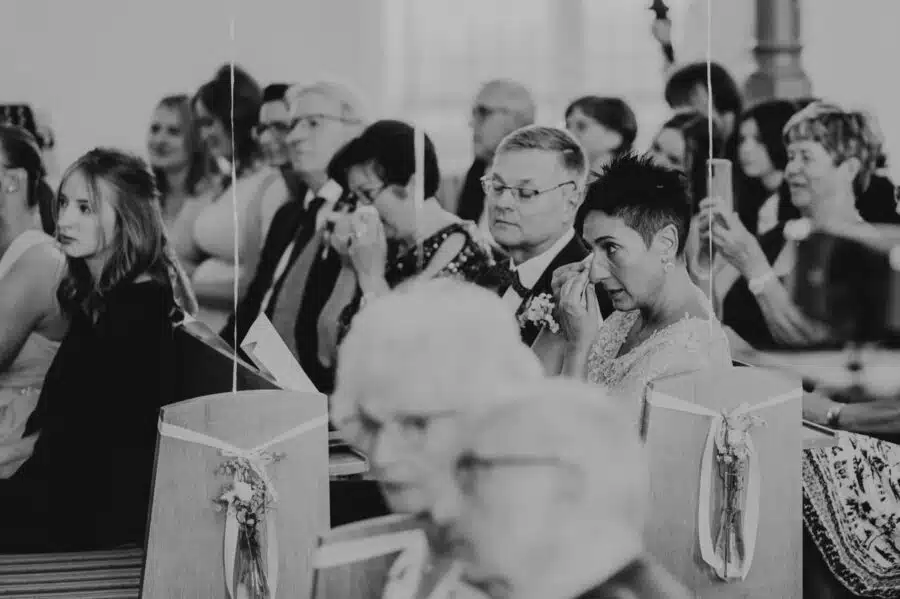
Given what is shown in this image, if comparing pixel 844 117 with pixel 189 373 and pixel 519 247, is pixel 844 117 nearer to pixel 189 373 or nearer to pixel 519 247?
pixel 519 247

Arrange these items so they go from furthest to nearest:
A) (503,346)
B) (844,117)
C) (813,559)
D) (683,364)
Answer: (844,117)
(813,559)
(683,364)
(503,346)

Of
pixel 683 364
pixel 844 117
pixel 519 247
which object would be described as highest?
pixel 844 117

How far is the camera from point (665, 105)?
11.3ft

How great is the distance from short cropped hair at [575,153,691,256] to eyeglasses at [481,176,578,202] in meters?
0.10

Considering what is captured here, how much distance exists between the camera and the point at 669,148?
3.45 metres

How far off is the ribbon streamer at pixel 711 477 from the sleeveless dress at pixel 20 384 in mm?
2050

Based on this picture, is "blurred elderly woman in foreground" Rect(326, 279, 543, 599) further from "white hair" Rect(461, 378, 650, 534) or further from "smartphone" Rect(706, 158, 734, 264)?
"smartphone" Rect(706, 158, 734, 264)

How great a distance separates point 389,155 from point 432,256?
30cm

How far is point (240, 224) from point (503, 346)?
2.67 meters

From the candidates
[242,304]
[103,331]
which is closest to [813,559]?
[242,304]

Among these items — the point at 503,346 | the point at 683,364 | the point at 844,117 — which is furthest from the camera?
the point at 844,117

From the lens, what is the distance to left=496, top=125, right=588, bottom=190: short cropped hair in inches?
130

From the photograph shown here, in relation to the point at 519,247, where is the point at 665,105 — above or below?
above

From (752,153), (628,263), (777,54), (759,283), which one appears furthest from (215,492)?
(777,54)
